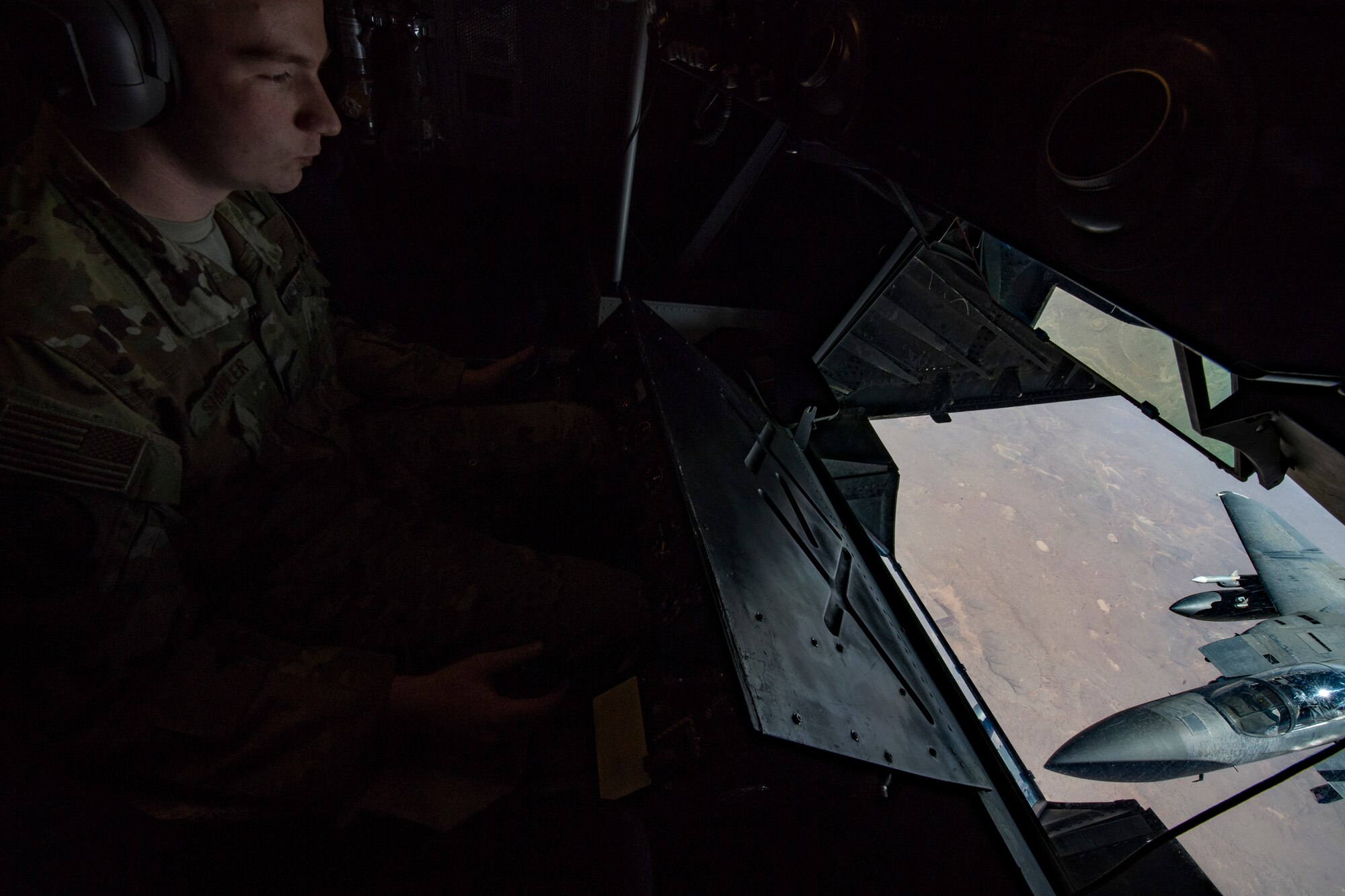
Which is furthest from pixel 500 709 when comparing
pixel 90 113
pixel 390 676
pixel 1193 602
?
pixel 1193 602

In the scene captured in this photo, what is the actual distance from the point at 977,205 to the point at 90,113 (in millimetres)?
1175

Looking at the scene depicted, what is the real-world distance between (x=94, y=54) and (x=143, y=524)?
23.0 inches

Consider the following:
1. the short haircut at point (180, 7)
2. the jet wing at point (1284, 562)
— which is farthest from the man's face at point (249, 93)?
the jet wing at point (1284, 562)

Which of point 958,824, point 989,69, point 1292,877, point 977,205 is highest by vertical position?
point 989,69

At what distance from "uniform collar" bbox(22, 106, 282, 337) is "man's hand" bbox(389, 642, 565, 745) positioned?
0.68m

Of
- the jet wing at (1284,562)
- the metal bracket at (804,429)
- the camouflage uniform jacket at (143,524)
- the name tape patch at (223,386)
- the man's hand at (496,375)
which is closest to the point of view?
the camouflage uniform jacket at (143,524)

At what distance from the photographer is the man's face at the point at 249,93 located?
2.42ft

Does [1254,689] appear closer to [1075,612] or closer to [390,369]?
[1075,612]

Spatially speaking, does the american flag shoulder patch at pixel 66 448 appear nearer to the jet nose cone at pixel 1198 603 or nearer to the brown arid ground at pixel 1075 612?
the brown arid ground at pixel 1075 612

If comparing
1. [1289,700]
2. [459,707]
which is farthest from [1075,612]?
[459,707]

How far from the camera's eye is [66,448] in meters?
0.66

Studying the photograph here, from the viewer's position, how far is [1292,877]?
3.02 ft

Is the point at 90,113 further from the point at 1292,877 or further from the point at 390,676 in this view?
the point at 1292,877

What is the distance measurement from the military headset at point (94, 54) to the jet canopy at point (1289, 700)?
2438 mm
